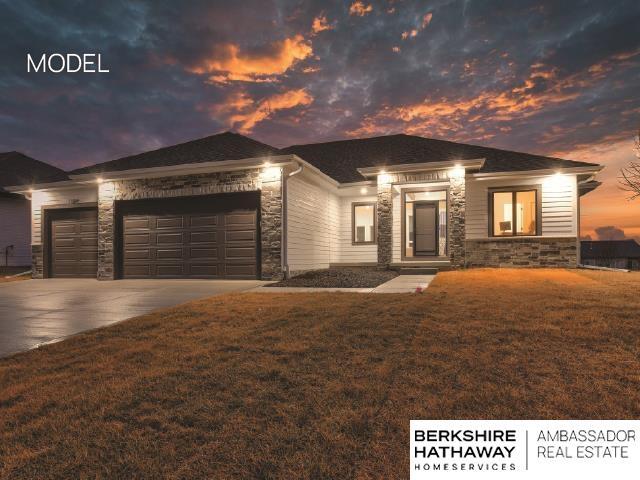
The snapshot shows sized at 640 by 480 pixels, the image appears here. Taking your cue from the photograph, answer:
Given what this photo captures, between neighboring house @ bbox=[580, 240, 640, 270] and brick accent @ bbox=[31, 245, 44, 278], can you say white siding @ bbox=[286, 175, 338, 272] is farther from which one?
neighboring house @ bbox=[580, 240, 640, 270]

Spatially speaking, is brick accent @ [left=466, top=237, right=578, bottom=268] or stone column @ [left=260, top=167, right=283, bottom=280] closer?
stone column @ [left=260, top=167, right=283, bottom=280]

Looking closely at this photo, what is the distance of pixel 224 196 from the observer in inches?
456

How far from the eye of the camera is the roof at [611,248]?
2795cm

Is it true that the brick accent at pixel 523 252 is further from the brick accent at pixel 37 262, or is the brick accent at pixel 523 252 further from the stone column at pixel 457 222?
the brick accent at pixel 37 262

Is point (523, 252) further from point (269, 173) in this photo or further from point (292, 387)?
point (292, 387)

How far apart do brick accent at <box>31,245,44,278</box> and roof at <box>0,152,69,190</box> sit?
640 cm

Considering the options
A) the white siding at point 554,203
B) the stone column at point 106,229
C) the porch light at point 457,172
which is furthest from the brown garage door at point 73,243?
the white siding at point 554,203

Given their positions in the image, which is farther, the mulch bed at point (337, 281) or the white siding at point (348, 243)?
the white siding at point (348, 243)

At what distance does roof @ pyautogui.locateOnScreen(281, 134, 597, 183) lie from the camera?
42.8ft

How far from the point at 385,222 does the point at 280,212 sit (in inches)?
166

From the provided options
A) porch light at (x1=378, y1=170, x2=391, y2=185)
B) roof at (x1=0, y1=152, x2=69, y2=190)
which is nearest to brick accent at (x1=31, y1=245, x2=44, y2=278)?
roof at (x1=0, y1=152, x2=69, y2=190)

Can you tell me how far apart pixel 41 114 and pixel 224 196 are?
979 centimetres

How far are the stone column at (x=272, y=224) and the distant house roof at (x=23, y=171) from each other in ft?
46.2

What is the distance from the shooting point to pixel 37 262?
45.5 feet
